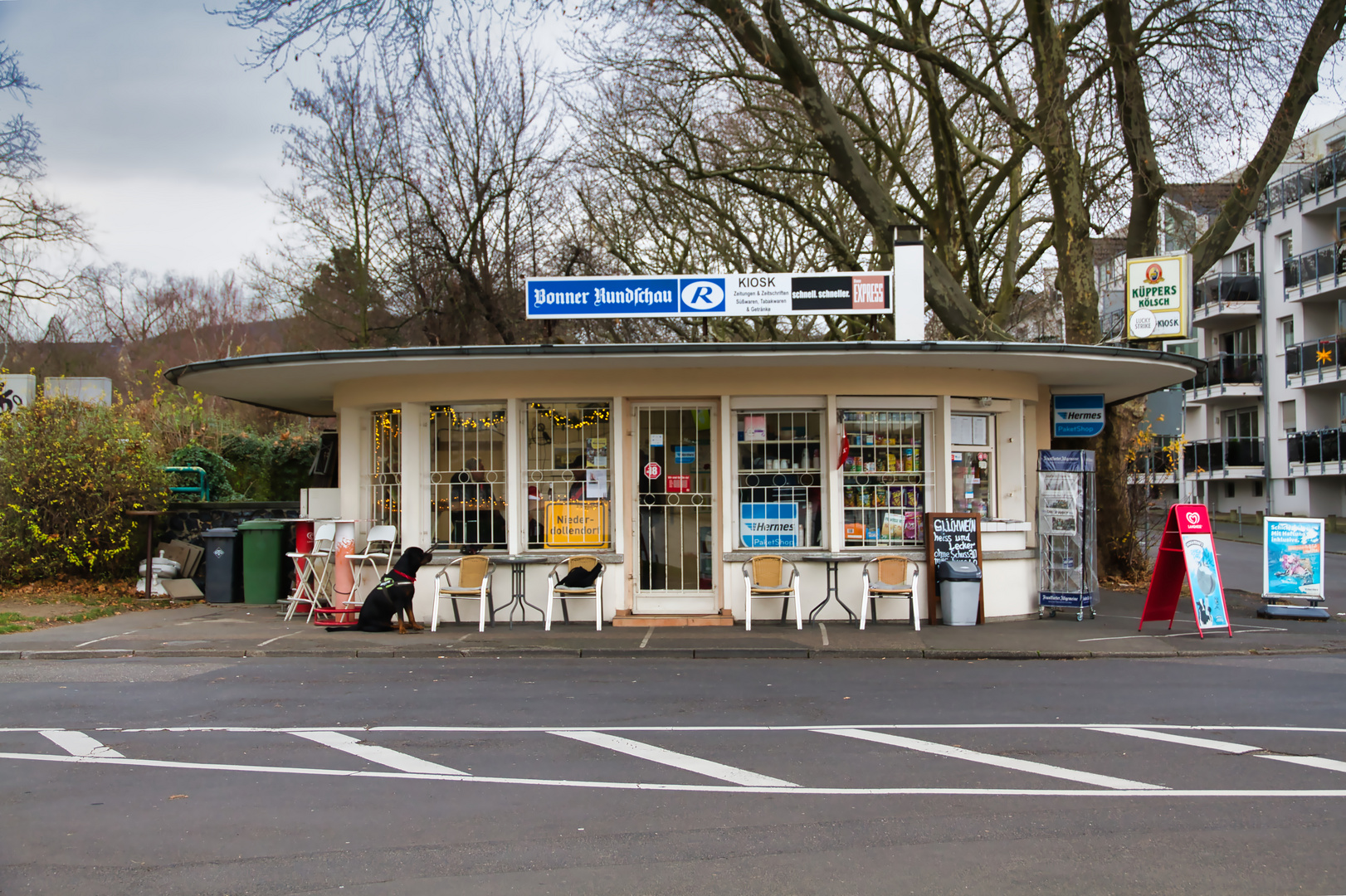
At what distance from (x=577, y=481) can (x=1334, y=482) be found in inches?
1544

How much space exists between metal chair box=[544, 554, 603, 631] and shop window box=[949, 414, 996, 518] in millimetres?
4638

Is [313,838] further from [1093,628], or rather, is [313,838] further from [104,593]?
[104,593]

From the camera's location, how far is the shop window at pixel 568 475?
13.6m

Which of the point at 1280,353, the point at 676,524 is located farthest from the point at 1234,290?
the point at 676,524

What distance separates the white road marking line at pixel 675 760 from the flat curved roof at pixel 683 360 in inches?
219

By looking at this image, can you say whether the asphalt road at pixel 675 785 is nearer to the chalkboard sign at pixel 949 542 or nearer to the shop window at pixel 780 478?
the chalkboard sign at pixel 949 542

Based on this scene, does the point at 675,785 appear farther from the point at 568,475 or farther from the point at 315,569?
the point at 315,569

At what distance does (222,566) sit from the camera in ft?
51.8

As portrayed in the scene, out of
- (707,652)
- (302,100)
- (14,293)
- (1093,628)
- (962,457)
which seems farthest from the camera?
(14,293)

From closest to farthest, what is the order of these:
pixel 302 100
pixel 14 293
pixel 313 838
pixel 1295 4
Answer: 1. pixel 313 838
2. pixel 1295 4
3. pixel 302 100
4. pixel 14 293

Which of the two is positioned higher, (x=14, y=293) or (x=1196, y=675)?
(x=14, y=293)

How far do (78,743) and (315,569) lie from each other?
6913 millimetres

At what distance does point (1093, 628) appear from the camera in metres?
13.0

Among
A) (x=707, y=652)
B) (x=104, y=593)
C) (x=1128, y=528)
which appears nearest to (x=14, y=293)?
(x=104, y=593)
